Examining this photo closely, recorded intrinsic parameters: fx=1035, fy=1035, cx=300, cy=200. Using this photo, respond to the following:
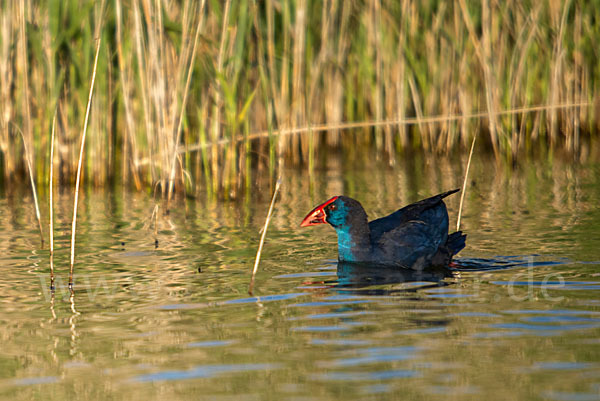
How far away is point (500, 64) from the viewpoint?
11703mm

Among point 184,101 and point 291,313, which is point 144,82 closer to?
point 184,101

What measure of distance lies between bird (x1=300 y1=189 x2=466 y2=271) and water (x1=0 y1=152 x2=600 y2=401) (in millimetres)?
158

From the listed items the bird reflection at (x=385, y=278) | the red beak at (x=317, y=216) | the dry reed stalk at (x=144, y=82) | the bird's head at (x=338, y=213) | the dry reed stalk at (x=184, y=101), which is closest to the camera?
the bird reflection at (x=385, y=278)

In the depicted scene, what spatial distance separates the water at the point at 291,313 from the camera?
13.2 ft

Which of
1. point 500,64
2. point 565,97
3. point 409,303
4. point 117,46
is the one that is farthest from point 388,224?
point 565,97

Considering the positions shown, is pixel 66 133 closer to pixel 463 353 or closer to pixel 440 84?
pixel 440 84

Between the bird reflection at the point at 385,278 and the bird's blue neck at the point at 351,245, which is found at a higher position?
the bird's blue neck at the point at 351,245

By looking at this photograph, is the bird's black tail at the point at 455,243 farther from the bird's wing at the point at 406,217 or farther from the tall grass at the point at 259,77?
the tall grass at the point at 259,77

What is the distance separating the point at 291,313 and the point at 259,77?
5.62m

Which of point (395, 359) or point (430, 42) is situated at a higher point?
point (430, 42)

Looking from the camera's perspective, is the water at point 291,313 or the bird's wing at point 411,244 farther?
the bird's wing at point 411,244

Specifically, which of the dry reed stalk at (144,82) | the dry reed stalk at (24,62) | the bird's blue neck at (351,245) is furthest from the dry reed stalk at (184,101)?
the bird's blue neck at (351,245)

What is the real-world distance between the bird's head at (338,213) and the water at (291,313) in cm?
28

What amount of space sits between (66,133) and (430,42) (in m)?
4.48
